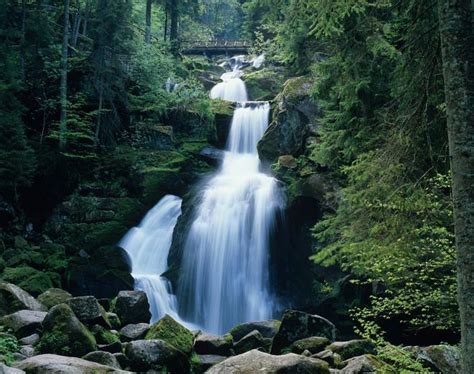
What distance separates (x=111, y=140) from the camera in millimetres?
21250

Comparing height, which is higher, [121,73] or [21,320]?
[121,73]

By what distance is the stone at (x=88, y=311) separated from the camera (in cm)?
980

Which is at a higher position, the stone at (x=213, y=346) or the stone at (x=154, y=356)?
the stone at (x=154, y=356)

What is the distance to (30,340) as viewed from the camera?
865cm

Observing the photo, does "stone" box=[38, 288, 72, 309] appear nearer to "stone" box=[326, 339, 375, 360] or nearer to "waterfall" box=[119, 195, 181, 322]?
"waterfall" box=[119, 195, 181, 322]

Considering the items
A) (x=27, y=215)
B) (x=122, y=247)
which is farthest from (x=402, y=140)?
(x=27, y=215)

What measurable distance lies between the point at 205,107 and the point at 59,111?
22.5ft

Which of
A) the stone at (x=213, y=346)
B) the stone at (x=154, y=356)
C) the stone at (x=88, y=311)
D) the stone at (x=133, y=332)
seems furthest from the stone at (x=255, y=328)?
the stone at (x=88, y=311)

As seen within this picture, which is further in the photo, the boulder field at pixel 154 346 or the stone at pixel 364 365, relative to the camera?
the stone at pixel 364 365

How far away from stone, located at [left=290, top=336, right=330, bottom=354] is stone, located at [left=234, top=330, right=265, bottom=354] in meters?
1.07

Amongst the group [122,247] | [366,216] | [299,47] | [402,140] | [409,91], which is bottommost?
[122,247]

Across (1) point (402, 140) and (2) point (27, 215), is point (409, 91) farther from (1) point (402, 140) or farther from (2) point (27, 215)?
(2) point (27, 215)

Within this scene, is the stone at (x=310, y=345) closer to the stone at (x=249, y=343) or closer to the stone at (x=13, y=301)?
the stone at (x=249, y=343)

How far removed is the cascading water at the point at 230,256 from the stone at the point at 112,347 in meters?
5.67
